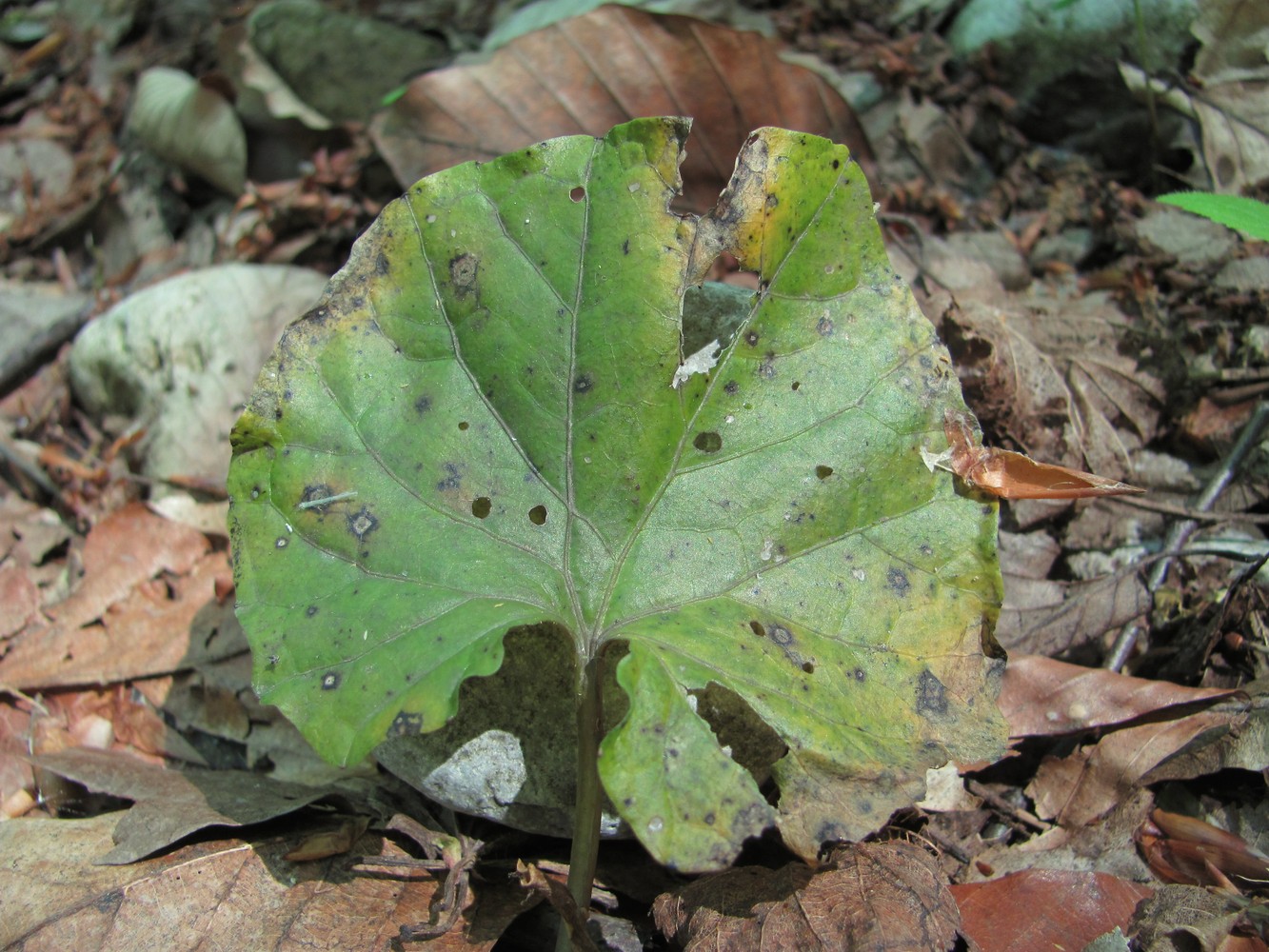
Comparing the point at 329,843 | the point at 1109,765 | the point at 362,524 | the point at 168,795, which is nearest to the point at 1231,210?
the point at 1109,765

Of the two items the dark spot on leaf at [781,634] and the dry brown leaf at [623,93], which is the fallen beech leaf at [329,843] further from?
the dry brown leaf at [623,93]

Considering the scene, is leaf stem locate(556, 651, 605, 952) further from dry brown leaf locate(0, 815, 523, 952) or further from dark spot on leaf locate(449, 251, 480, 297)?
dark spot on leaf locate(449, 251, 480, 297)

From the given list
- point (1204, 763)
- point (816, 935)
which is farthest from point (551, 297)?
point (1204, 763)

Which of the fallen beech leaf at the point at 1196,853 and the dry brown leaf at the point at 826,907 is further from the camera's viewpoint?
the fallen beech leaf at the point at 1196,853

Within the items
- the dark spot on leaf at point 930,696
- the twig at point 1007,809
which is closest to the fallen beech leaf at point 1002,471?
the dark spot on leaf at point 930,696

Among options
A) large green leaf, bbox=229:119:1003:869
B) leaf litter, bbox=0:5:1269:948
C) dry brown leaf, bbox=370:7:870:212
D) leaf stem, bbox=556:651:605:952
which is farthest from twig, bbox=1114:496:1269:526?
dry brown leaf, bbox=370:7:870:212

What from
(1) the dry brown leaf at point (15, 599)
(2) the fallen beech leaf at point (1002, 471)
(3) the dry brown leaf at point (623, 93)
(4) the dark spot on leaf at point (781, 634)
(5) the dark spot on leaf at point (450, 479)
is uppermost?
(3) the dry brown leaf at point (623, 93)
